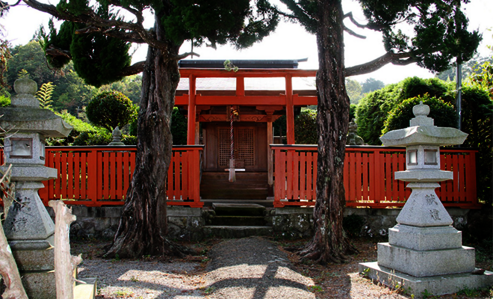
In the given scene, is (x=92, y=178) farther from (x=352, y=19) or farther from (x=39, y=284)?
(x=352, y=19)

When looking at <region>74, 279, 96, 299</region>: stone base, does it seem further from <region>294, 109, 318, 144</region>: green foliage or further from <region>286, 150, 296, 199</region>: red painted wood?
<region>294, 109, 318, 144</region>: green foliage

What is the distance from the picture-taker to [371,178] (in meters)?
8.09

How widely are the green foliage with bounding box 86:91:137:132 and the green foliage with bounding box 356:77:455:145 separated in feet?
29.1

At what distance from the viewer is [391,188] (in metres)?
8.05

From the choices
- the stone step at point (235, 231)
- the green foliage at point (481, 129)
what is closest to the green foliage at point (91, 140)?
the stone step at point (235, 231)

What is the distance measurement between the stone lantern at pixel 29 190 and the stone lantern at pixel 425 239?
3.84m

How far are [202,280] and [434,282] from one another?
288 cm

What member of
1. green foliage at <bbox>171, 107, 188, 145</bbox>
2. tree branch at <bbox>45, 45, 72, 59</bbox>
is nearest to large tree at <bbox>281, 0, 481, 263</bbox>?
tree branch at <bbox>45, 45, 72, 59</bbox>

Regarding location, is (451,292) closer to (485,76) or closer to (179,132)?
(485,76)

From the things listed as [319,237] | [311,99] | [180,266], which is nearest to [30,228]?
[180,266]

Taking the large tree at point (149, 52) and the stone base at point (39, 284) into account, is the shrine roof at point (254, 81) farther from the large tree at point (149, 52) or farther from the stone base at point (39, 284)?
the stone base at point (39, 284)

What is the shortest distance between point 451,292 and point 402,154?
4.14 m

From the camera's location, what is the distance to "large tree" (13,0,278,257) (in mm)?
5984

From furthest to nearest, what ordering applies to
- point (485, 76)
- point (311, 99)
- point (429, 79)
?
point (429, 79) → point (311, 99) → point (485, 76)
